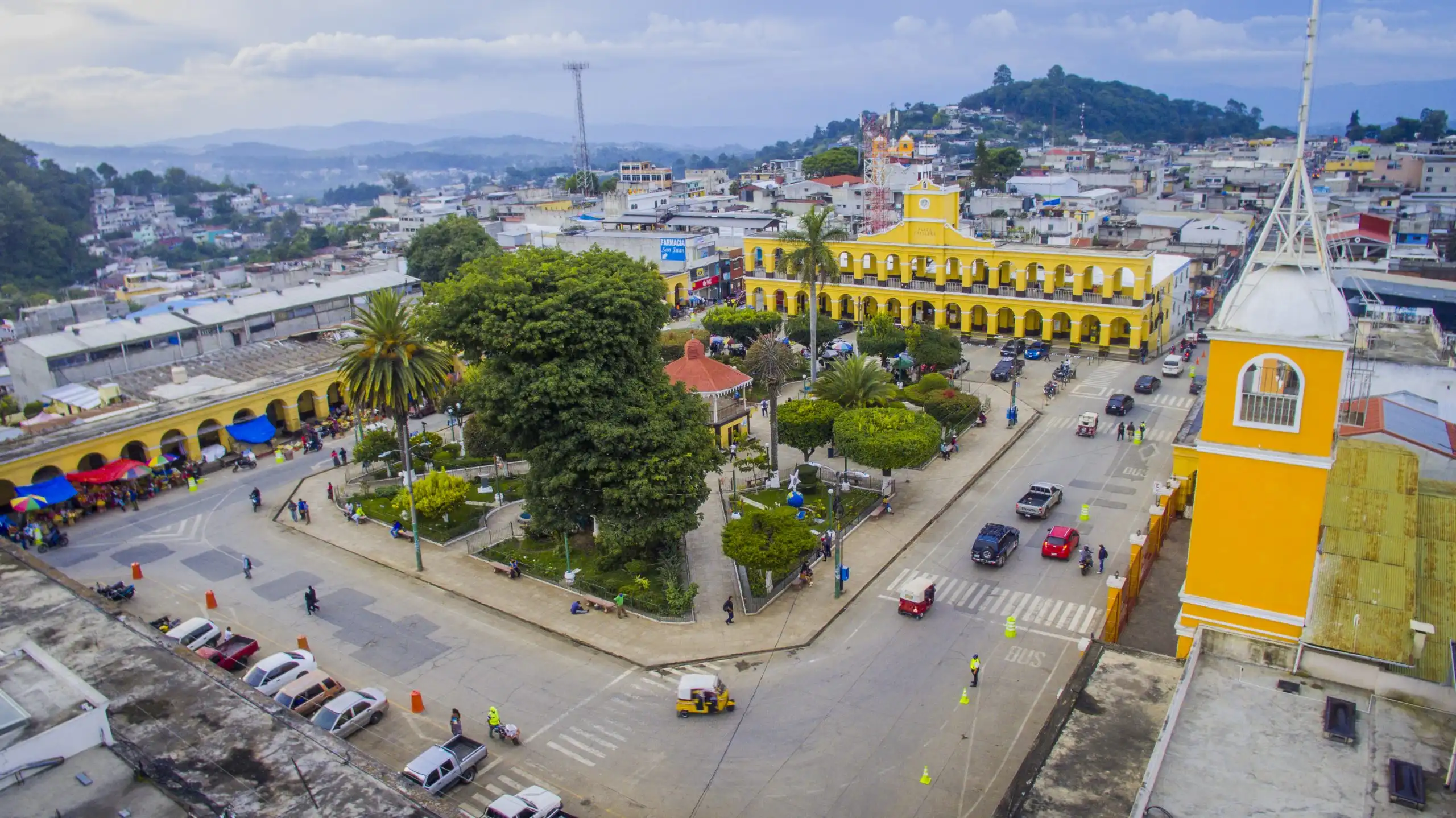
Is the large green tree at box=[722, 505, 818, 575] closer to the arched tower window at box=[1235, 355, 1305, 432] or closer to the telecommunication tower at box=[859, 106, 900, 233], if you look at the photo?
the arched tower window at box=[1235, 355, 1305, 432]

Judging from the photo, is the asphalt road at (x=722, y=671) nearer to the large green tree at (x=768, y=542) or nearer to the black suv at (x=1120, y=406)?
the large green tree at (x=768, y=542)

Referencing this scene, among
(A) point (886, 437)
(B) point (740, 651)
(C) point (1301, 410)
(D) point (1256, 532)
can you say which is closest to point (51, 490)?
(B) point (740, 651)

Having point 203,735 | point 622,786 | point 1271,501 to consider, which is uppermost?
point 1271,501

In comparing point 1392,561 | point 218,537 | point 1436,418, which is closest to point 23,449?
point 218,537

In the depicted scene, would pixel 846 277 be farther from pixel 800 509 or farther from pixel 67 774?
pixel 67 774

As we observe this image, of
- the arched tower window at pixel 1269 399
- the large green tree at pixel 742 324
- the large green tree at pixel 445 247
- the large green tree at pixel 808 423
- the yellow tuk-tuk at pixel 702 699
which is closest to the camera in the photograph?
the arched tower window at pixel 1269 399

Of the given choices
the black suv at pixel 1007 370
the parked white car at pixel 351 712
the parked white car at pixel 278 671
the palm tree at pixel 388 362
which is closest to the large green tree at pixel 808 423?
the palm tree at pixel 388 362

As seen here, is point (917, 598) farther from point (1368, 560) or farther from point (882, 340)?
point (882, 340)
